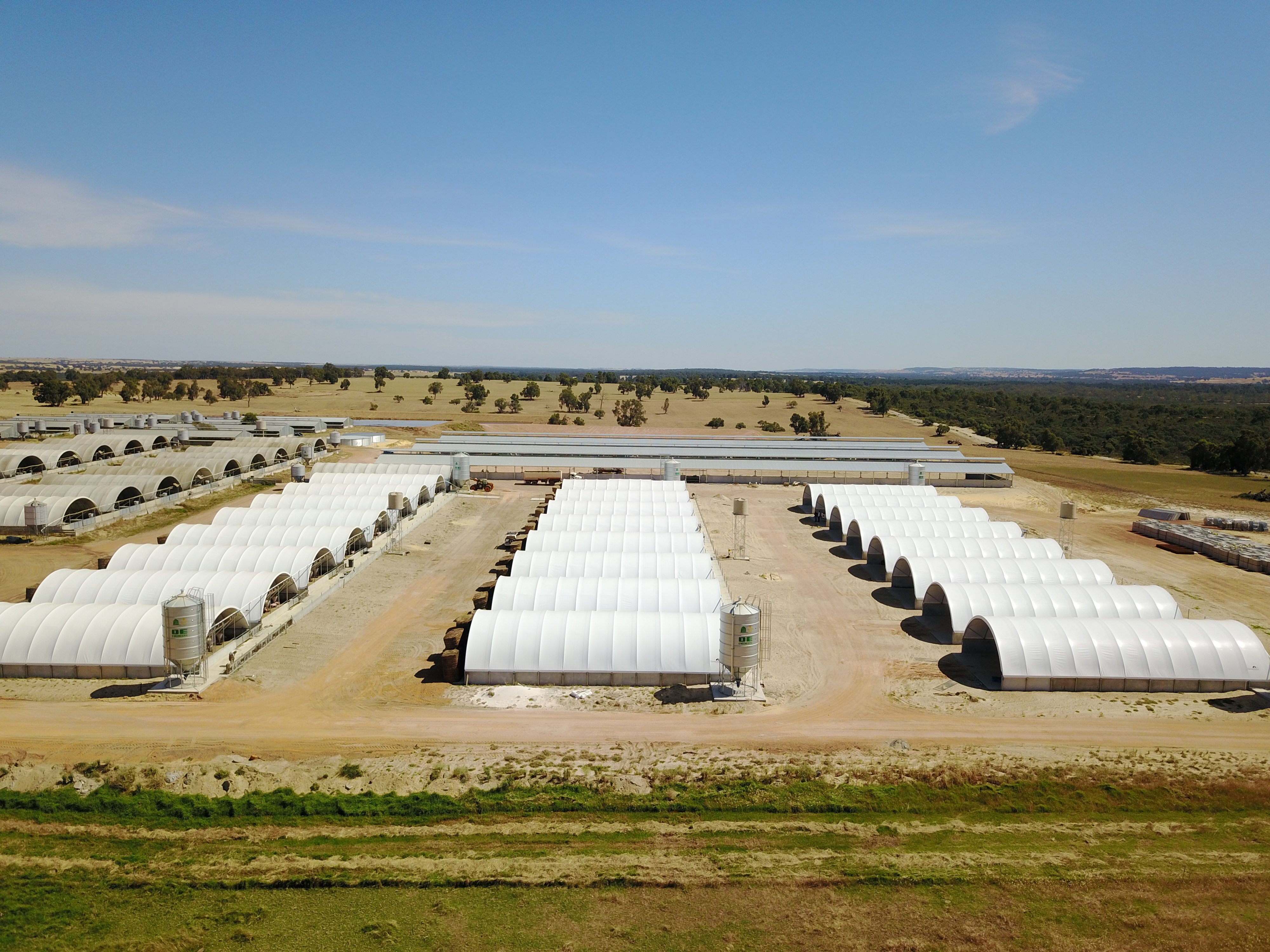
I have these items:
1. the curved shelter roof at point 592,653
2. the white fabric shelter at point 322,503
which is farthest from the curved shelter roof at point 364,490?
the curved shelter roof at point 592,653

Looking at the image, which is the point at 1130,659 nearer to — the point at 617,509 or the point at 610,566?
the point at 610,566

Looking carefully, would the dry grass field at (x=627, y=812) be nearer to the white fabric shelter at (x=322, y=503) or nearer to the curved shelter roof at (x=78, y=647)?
the curved shelter roof at (x=78, y=647)

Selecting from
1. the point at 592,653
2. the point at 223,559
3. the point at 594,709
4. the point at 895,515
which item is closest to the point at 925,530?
the point at 895,515

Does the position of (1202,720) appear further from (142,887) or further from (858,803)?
(142,887)

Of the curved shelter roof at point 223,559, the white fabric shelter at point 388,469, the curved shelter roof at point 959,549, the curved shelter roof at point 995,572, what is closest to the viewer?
the curved shelter roof at point 223,559

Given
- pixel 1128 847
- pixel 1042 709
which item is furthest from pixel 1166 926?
pixel 1042 709

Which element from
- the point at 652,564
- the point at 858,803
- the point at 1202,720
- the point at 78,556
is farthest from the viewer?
the point at 78,556
